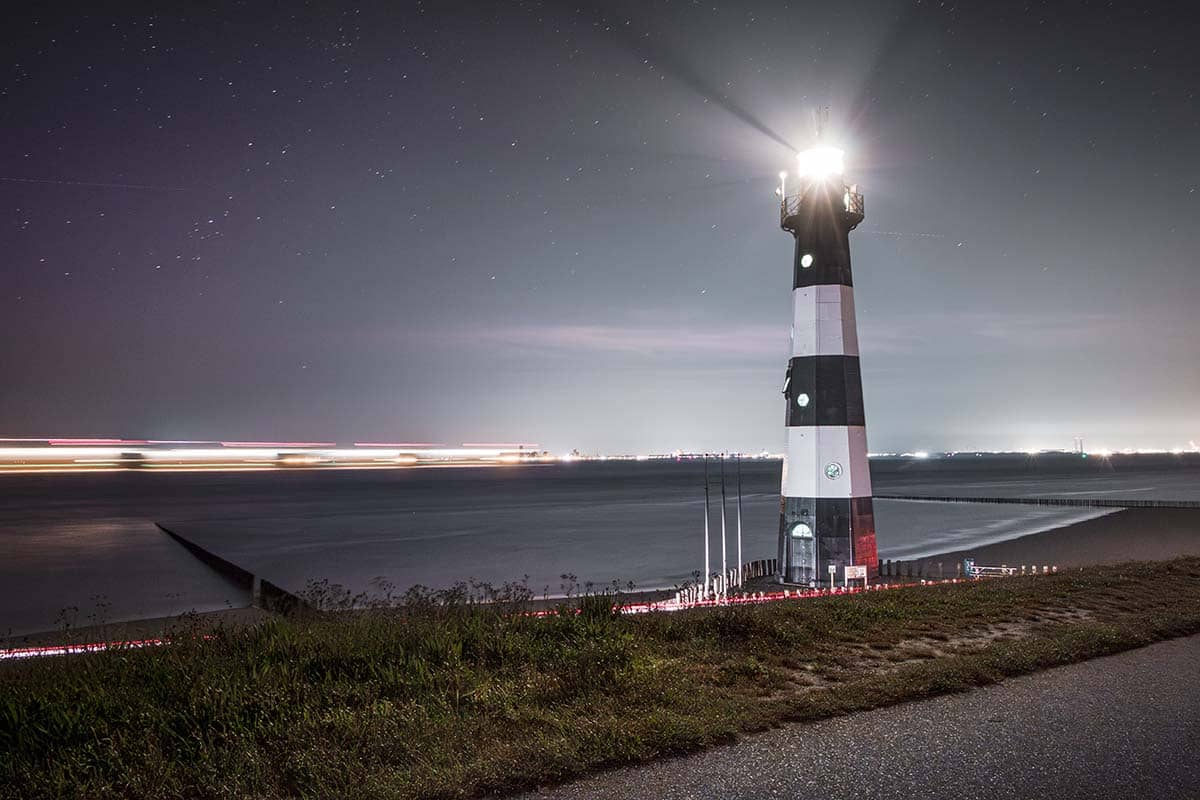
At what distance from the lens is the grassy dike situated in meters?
5.64

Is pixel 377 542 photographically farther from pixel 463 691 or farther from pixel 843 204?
pixel 463 691

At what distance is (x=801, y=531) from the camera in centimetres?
2158

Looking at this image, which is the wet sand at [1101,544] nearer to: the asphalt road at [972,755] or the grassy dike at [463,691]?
the grassy dike at [463,691]

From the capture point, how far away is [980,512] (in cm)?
6888

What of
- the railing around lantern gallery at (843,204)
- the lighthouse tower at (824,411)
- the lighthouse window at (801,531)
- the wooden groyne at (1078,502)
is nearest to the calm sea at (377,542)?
the wooden groyne at (1078,502)

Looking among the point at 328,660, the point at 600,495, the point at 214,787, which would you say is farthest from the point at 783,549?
the point at 600,495

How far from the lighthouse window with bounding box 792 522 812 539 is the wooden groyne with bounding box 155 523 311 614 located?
13224mm

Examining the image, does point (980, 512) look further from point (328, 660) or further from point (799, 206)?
point (328, 660)

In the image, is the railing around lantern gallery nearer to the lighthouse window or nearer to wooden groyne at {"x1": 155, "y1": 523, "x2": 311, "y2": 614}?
the lighthouse window

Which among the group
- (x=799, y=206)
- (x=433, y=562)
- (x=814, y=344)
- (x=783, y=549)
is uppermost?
(x=799, y=206)

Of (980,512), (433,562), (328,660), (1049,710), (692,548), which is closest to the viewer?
(1049,710)

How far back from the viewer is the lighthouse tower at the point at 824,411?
829 inches

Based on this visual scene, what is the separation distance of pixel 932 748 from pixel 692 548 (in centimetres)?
3996

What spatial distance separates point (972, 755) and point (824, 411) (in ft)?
50.9
